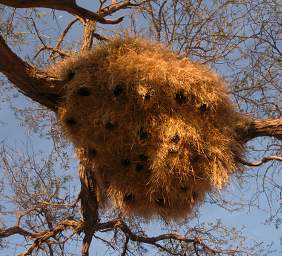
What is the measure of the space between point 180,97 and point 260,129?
733mm

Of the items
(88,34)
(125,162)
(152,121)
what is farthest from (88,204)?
(88,34)

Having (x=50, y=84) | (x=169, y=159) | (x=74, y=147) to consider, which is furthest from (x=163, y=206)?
(x=50, y=84)

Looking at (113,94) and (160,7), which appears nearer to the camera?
(113,94)

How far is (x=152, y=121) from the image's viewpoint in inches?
133

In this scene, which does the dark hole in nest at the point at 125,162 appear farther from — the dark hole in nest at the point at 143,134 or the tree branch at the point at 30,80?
the tree branch at the point at 30,80

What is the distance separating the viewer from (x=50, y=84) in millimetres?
3650

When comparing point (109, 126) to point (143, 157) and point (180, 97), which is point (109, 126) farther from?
point (180, 97)

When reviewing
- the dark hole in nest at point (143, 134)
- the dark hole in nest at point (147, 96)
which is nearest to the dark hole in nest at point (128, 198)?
the dark hole in nest at point (143, 134)

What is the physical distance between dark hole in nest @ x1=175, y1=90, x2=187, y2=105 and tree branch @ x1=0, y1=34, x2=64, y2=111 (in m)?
0.79

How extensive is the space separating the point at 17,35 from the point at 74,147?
1.92 meters

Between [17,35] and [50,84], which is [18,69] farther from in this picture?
[17,35]

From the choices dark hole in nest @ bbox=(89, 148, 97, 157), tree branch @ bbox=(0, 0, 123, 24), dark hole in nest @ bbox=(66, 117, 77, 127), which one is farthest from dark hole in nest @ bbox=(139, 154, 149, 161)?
tree branch @ bbox=(0, 0, 123, 24)

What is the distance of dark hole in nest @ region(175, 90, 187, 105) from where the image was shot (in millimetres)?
3375

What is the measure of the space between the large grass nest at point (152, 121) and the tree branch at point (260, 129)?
0.41 feet
